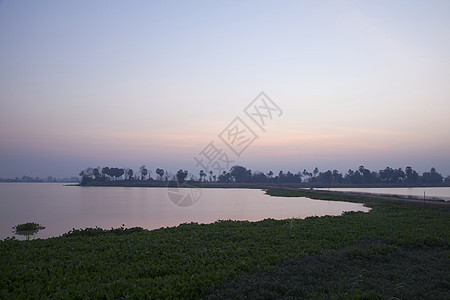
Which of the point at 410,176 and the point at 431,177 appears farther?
the point at 431,177

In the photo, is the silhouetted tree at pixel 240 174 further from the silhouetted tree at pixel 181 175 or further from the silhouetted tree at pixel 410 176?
the silhouetted tree at pixel 410 176

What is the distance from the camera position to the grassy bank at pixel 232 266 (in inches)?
233

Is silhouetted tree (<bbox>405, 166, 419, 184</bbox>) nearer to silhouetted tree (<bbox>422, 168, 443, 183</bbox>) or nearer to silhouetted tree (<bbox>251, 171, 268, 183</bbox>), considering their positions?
silhouetted tree (<bbox>422, 168, 443, 183</bbox>)

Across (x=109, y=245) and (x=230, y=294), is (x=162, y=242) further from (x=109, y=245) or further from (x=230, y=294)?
(x=230, y=294)

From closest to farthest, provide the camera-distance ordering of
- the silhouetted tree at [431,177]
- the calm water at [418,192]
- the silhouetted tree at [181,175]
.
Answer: the calm water at [418,192] → the silhouetted tree at [181,175] → the silhouetted tree at [431,177]

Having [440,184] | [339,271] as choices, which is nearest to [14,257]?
[339,271]

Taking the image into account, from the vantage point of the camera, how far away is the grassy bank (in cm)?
591

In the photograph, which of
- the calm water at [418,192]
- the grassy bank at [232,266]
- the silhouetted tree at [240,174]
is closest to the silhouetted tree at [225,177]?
the silhouetted tree at [240,174]

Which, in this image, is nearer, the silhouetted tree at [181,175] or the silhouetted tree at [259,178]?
the silhouetted tree at [181,175]

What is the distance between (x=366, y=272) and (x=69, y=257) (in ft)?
24.9

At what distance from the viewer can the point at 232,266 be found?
7328mm

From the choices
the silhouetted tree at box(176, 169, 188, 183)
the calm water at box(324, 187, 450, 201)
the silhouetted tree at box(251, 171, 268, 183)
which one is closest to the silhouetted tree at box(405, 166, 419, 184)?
the calm water at box(324, 187, 450, 201)

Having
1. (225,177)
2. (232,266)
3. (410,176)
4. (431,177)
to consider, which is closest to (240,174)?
(225,177)

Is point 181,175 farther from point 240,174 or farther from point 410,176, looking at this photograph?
point 410,176
